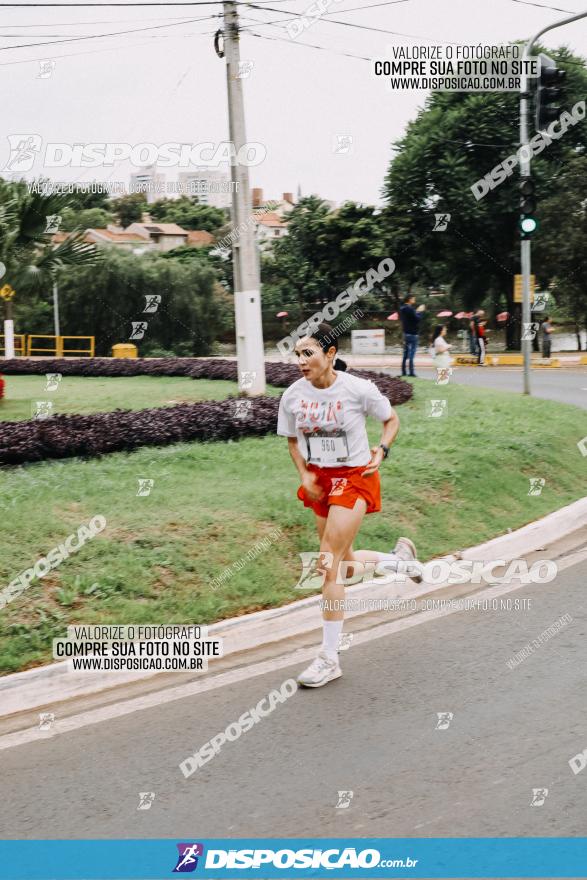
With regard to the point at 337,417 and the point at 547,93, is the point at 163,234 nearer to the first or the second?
the point at 547,93

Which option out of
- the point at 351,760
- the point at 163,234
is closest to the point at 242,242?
the point at 351,760

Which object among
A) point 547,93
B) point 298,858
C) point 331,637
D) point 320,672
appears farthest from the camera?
point 547,93

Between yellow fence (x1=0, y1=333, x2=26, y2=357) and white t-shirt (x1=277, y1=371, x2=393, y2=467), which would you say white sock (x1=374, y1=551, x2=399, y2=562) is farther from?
yellow fence (x1=0, y1=333, x2=26, y2=357)

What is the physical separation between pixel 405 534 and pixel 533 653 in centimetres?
253

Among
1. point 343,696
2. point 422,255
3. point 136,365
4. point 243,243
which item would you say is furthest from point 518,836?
point 422,255

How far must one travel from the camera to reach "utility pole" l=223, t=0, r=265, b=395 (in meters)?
15.5

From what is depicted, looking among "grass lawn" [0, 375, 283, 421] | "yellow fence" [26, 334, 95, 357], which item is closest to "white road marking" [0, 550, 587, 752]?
"grass lawn" [0, 375, 283, 421]

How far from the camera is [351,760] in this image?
178 inches

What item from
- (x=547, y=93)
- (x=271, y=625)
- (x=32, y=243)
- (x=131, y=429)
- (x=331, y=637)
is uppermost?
(x=547, y=93)

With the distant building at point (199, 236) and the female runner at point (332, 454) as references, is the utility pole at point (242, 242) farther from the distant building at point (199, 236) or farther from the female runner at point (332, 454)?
the distant building at point (199, 236)

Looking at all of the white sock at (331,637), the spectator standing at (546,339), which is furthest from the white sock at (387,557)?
the spectator standing at (546,339)

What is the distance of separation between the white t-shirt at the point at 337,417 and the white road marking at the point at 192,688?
124 centimetres

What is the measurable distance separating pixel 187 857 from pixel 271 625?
110 inches

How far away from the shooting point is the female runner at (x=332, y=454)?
5594 mm
